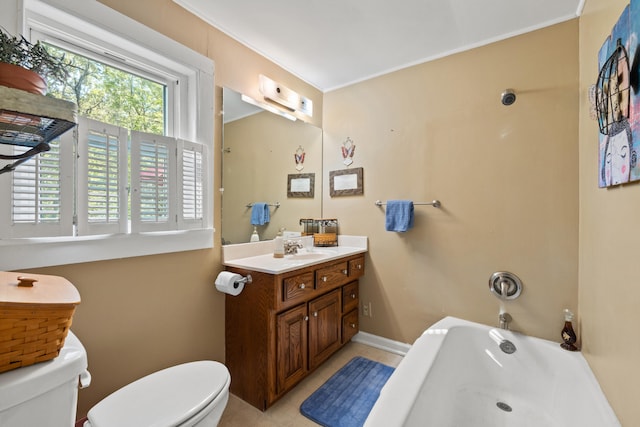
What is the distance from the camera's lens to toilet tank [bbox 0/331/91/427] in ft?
2.18

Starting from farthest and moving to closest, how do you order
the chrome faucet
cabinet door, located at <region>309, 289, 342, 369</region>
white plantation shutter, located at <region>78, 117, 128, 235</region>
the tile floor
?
the chrome faucet < cabinet door, located at <region>309, 289, 342, 369</region> < the tile floor < white plantation shutter, located at <region>78, 117, 128, 235</region>

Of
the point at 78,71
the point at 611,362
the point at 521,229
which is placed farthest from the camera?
the point at 521,229

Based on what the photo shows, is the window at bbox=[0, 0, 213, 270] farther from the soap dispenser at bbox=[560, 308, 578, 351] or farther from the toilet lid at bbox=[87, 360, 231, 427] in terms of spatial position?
the soap dispenser at bbox=[560, 308, 578, 351]

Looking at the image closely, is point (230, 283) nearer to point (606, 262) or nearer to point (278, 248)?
point (278, 248)

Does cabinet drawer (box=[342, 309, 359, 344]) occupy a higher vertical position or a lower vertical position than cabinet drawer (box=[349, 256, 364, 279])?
lower

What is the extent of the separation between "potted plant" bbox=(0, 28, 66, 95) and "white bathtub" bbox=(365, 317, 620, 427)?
1546 millimetres

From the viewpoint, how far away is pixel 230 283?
1680mm

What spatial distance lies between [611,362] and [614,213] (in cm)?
62

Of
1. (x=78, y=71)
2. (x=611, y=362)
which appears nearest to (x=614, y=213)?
(x=611, y=362)

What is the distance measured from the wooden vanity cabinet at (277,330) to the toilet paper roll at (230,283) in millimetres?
Result: 66

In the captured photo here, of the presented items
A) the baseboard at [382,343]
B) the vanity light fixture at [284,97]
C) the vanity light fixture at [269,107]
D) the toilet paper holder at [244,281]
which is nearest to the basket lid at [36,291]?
the toilet paper holder at [244,281]

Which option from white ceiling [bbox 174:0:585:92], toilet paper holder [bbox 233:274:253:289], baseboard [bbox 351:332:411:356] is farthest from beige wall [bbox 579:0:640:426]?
toilet paper holder [bbox 233:274:253:289]

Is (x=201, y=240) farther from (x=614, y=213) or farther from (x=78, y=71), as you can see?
(x=614, y=213)

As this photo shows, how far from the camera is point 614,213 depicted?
1.16 meters
